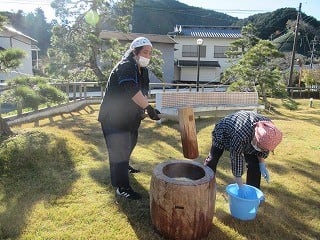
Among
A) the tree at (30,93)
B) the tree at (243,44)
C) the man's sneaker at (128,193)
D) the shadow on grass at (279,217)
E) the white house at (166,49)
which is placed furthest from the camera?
the white house at (166,49)

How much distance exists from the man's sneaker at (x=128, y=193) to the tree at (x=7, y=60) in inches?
Answer: 97.4

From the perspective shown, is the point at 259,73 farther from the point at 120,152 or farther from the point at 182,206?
the point at 182,206

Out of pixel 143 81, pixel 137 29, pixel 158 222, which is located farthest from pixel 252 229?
pixel 137 29

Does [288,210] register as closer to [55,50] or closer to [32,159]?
[32,159]

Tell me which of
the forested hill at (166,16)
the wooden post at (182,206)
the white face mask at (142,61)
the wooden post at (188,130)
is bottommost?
the wooden post at (182,206)

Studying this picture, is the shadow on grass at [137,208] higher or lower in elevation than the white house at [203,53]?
lower

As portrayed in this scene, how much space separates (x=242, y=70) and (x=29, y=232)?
43.7 feet

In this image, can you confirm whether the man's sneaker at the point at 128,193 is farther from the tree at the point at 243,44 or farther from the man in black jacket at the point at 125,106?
the tree at the point at 243,44

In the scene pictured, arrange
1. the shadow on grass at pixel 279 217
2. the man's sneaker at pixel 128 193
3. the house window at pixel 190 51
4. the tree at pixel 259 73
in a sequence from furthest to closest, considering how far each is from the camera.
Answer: the house window at pixel 190 51 → the tree at pixel 259 73 → the man's sneaker at pixel 128 193 → the shadow on grass at pixel 279 217

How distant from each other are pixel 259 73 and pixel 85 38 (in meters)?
8.03

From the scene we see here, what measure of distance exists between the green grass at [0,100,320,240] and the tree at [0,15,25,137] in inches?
9.6

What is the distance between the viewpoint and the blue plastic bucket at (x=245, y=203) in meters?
3.51

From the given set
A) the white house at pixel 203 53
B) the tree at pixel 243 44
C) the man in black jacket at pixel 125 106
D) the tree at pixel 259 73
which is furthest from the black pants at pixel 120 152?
the white house at pixel 203 53

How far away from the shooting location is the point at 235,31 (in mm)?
34188
